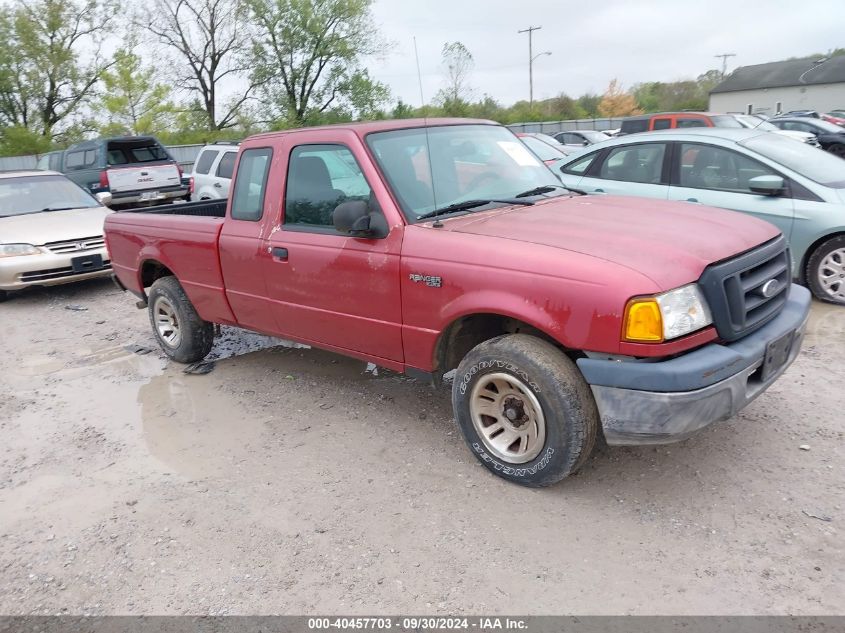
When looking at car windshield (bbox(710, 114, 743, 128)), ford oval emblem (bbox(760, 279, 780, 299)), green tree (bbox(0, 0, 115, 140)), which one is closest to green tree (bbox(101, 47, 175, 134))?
green tree (bbox(0, 0, 115, 140))

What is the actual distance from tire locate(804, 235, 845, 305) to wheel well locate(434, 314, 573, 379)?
4024mm

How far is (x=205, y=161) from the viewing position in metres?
12.6

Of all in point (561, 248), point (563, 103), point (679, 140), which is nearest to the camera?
point (561, 248)

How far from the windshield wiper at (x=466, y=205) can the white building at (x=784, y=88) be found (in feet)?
211

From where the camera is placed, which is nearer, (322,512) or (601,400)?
(601,400)

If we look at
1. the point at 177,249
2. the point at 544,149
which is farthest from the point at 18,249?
the point at 544,149

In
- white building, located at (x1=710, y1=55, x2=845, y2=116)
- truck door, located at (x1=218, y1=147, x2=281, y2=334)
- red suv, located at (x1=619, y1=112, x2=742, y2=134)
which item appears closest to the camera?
truck door, located at (x1=218, y1=147, x2=281, y2=334)

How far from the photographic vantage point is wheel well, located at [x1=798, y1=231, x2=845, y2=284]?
6035 millimetres

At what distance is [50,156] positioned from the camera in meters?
17.4

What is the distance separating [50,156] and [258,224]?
52.1 feet

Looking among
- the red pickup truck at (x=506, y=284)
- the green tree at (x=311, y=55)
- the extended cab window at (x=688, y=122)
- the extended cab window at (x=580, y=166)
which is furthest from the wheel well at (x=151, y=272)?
the green tree at (x=311, y=55)

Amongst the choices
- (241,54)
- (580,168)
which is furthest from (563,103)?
(580,168)

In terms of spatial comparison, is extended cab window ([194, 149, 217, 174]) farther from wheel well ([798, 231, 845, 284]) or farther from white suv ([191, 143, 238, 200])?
wheel well ([798, 231, 845, 284])

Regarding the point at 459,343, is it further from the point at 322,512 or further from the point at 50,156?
the point at 50,156
